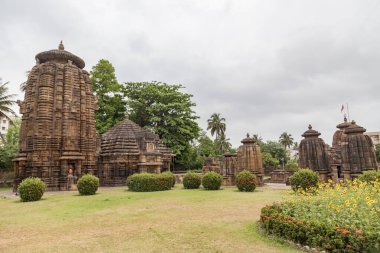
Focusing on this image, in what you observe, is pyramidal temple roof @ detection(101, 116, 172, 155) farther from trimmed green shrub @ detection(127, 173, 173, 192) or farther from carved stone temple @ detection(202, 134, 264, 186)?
carved stone temple @ detection(202, 134, 264, 186)

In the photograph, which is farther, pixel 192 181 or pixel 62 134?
pixel 62 134

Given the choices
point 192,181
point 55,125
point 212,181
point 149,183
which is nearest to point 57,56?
point 55,125

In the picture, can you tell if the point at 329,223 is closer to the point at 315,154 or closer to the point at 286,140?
the point at 315,154

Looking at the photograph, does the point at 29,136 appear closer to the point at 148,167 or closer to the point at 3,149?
the point at 148,167

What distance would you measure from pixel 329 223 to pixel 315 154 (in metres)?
11.5

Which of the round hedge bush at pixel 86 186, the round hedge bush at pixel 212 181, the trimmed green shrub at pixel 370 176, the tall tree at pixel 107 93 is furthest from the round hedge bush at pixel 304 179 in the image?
the tall tree at pixel 107 93

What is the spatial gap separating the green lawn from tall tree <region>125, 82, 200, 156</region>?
27187 millimetres

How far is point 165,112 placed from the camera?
4138 cm

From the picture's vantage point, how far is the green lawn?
20.8 feet

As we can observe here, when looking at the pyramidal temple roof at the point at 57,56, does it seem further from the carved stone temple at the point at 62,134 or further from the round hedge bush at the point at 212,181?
the round hedge bush at the point at 212,181

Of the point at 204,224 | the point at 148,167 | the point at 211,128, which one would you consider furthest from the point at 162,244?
the point at 211,128

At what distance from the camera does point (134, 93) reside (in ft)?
138

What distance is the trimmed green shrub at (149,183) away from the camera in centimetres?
1942

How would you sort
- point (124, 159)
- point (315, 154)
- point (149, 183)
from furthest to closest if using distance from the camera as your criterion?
point (124, 159), point (149, 183), point (315, 154)
